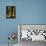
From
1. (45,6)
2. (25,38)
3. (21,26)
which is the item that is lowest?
(25,38)

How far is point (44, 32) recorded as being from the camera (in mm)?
3559

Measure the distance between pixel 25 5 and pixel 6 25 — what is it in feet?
2.54

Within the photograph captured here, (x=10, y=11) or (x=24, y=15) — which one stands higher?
(x=10, y=11)

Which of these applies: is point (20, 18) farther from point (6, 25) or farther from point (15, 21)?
point (6, 25)

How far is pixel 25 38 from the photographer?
3525mm

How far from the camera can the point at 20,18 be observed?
12.1 feet

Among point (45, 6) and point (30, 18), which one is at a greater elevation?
point (45, 6)

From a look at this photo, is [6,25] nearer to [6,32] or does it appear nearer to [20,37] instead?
[6,32]

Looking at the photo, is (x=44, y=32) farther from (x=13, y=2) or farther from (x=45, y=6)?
(x=13, y=2)

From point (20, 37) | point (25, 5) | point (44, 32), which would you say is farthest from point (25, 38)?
point (25, 5)

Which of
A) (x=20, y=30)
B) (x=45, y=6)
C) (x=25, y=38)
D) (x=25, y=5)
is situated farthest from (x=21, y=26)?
(x=45, y=6)

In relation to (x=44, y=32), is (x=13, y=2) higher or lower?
higher

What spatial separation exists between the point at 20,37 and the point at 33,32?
1.24 feet

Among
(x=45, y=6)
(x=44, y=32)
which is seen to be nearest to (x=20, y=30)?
(x=44, y=32)
